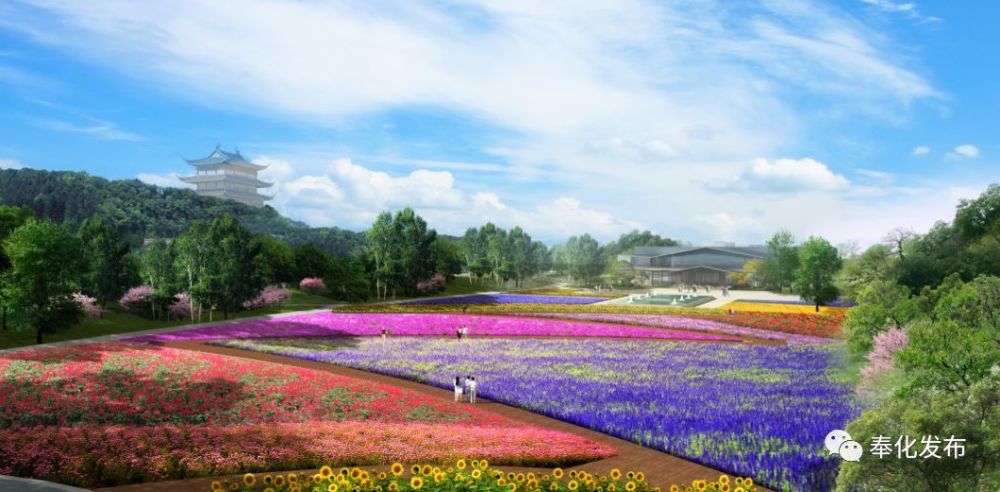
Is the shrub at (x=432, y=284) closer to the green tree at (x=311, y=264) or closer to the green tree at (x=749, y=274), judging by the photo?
the green tree at (x=311, y=264)

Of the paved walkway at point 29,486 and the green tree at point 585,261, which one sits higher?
the green tree at point 585,261

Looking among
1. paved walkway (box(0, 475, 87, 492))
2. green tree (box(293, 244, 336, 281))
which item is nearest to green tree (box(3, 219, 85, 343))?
paved walkway (box(0, 475, 87, 492))

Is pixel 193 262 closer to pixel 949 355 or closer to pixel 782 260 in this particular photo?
pixel 949 355

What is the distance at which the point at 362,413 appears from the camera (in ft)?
61.9

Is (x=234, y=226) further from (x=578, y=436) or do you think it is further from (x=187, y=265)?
(x=578, y=436)

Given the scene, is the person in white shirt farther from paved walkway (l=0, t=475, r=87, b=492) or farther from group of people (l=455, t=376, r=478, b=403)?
paved walkway (l=0, t=475, r=87, b=492)

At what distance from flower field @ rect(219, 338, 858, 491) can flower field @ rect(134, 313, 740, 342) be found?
10.0ft

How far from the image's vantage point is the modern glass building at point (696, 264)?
350 feet

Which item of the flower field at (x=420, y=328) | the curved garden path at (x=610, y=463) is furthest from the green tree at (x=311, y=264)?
the curved garden path at (x=610, y=463)

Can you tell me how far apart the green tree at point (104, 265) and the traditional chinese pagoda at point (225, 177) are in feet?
329

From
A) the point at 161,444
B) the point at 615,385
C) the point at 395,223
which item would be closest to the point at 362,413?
the point at 161,444

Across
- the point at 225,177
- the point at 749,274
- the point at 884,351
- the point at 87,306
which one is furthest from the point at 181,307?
the point at 225,177

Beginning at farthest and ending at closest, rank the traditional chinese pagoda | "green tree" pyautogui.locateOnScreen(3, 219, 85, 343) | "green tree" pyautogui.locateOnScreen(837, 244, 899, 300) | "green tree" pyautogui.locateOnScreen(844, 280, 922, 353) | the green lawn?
the traditional chinese pagoda, "green tree" pyautogui.locateOnScreen(837, 244, 899, 300), the green lawn, "green tree" pyautogui.locateOnScreen(3, 219, 85, 343), "green tree" pyautogui.locateOnScreen(844, 280, 922, 353)

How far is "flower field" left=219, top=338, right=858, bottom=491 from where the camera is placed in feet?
50.0
